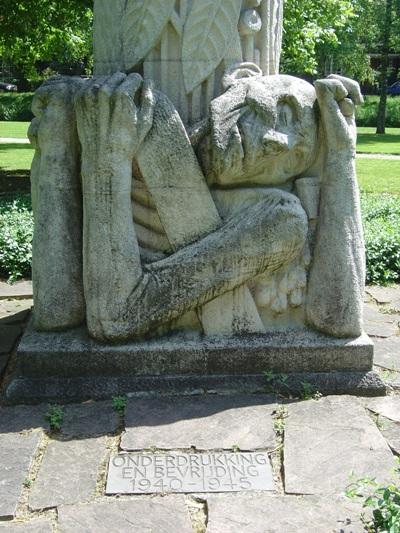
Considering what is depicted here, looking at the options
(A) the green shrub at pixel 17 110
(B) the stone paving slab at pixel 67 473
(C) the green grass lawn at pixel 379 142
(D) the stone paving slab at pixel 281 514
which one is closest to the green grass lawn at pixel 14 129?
(A) the green shrub at pixel 17 110

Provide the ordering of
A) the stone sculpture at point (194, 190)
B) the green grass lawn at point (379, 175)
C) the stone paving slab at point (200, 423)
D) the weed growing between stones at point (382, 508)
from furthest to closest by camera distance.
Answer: the green grass lawn at point (379, 175), the stone sculpture at point (194, 190), the stone paving slab at point (200, 423), the weed growing between stones at point (382, 508)

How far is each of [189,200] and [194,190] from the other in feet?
0.19

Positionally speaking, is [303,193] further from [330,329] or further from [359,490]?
[359,490]

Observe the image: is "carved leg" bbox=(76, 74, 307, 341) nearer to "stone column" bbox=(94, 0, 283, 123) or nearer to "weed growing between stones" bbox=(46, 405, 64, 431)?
"stone column" bbox=(94, 0, 283, 123)

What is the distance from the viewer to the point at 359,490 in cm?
256

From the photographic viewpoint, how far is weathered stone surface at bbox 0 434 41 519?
2643 millimetres

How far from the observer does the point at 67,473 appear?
2.83 m

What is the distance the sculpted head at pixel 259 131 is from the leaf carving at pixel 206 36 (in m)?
0.13

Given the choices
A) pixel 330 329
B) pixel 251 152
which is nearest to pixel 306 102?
pixel 251 152

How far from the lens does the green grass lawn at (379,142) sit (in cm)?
2005

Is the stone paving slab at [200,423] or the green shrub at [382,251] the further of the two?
the green shrub at [382,251]

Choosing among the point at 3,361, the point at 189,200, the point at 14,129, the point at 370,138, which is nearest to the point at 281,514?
the point at 189,200

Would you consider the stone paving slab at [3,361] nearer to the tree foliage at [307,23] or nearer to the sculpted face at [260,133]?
the sculpted face at [260,133]

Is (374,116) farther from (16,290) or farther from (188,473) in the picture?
(188,473)
